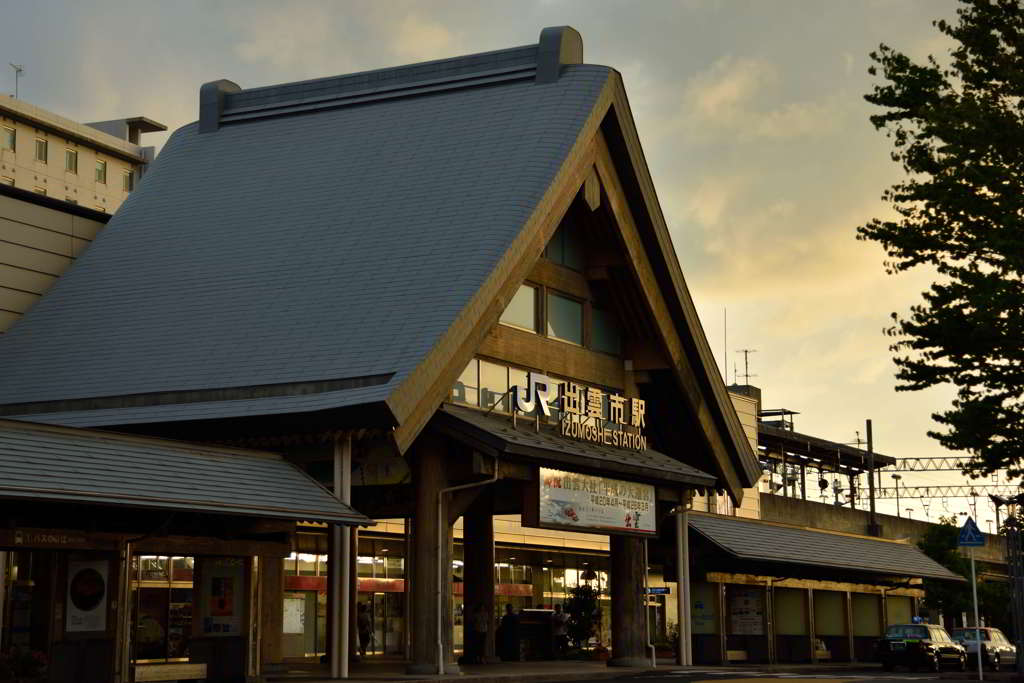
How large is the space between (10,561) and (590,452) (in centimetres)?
1256

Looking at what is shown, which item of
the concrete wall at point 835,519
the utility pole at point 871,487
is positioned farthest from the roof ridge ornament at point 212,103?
the utility pole at point 871,487

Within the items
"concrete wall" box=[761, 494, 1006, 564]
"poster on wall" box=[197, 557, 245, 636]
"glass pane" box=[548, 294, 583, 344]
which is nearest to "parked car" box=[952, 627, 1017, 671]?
"concrete wall" box=[761, 494, 1006, 564]

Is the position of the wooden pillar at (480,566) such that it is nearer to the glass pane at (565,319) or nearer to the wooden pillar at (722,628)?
the glass pane at (565,319)

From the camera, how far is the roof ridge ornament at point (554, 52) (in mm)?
35312

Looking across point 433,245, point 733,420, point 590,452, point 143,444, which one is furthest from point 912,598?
point 143,444

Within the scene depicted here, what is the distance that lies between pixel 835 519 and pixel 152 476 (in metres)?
48.3

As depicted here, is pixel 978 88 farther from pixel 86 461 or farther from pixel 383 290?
pixel 86 461

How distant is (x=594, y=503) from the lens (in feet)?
104

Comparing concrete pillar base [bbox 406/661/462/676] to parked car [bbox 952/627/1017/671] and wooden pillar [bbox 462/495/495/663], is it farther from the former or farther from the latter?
parked car [bbox 952/627/1017/671]

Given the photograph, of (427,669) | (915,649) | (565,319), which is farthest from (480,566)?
(915,649)

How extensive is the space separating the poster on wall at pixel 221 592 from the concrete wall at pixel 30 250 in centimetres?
1090

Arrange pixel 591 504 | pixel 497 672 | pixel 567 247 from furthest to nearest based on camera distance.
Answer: pixel 567 247
pixel 591 504
pixel 497 672

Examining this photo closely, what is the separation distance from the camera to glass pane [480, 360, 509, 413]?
31.6 meters

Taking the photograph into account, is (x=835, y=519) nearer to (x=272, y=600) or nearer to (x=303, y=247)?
(x=303, y=247)
